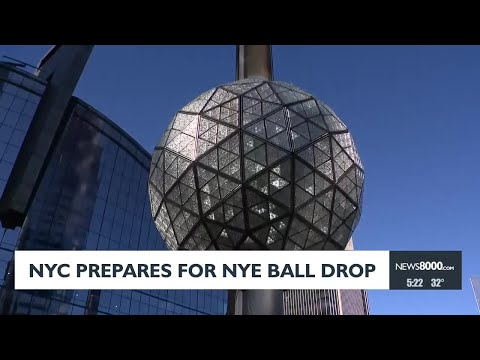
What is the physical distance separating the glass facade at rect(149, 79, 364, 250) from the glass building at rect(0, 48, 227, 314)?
101 ft

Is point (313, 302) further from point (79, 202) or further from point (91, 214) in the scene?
point (79, 202)

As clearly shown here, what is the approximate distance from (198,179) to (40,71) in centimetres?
4374

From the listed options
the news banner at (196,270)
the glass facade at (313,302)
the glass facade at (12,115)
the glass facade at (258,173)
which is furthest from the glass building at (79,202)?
the glass facade at (313,302)

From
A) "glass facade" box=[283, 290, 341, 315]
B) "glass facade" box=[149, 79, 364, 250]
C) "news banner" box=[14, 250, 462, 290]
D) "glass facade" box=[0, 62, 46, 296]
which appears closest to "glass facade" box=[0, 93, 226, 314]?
"glass facade" box=[0, 62, 46, 296]

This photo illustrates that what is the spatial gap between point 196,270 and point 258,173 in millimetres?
6168

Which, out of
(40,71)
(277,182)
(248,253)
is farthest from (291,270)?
(40,71)

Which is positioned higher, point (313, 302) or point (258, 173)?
point (313, 302)

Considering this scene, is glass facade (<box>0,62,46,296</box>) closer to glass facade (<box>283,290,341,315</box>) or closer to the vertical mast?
the vertical mast

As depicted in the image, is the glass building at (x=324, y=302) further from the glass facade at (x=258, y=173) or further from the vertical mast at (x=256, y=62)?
the glass facade at (x=258, y=173)

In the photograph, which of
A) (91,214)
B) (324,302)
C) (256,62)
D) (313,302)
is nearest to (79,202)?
(91,214)

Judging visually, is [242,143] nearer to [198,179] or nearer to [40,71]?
[198,179]

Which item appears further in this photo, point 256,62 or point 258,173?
point 256,62

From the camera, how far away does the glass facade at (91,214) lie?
40.5 m

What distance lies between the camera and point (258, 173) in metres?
12.2
